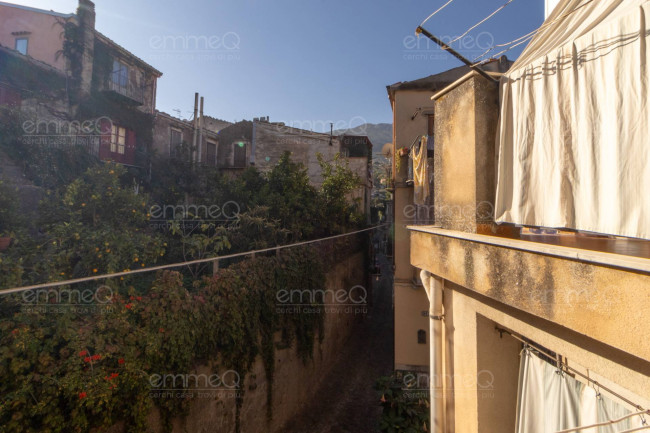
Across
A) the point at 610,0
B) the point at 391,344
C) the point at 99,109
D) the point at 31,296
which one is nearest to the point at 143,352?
the point at 31,296

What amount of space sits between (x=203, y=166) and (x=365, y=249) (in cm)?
983

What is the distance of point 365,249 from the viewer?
1847 centimetres

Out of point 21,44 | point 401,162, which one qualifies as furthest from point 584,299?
point 21,44

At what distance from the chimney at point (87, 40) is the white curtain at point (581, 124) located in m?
18.1

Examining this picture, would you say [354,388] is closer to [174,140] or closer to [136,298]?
[136,298]

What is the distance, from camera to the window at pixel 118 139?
15.9 meters

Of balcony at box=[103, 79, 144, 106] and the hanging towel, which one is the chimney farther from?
the hanging towel

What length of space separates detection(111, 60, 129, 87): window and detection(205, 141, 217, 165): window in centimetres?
574

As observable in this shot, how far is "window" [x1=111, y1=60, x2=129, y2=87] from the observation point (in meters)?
16.7

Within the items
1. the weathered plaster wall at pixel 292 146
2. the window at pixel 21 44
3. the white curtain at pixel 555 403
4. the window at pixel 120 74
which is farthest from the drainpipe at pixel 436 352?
the window at pixel 21 44

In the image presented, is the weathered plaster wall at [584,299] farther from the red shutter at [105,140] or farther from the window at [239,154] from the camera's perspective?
the window at [239,154]

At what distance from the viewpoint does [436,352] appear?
4336 millimetres

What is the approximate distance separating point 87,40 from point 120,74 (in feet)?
6.50

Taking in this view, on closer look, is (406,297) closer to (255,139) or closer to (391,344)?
(391,344)
